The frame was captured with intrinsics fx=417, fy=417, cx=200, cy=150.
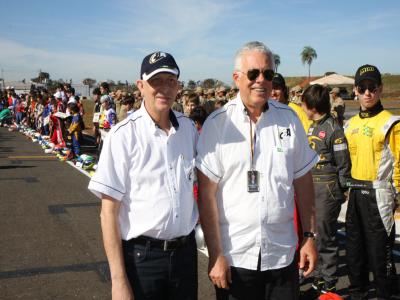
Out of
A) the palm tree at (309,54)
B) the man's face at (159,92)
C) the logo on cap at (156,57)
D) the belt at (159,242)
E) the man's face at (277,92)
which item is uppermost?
the palm tree at (309,54)

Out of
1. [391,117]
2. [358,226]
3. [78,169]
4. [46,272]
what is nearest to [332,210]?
[358,226]

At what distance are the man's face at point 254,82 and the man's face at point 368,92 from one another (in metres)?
1.70

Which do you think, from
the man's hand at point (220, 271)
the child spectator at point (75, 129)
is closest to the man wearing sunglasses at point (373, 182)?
the man's hand at point (220, 271)

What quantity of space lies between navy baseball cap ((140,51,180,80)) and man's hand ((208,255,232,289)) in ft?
3.49

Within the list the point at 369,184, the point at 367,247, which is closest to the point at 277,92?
the point at 369,184

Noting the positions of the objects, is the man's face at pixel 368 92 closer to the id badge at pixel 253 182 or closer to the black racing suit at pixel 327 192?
the black racing suit at pixel 327 192

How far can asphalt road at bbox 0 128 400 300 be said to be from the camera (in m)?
4.25

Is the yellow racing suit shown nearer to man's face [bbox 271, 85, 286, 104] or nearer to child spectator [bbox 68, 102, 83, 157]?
man's face [bbox 271, 85, 286, 104]

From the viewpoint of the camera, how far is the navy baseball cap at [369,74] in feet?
12.1

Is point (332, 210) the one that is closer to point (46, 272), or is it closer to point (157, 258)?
point (157, 258)

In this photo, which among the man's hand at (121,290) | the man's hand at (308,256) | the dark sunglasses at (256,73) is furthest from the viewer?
the man's hand at (308,256)

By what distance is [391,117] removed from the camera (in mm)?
3621

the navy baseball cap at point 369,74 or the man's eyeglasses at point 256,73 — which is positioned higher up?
the navy baseball cap at point 369,74

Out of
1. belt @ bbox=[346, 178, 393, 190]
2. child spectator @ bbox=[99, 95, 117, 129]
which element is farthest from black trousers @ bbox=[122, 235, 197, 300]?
child spectator @ bbox=[99, 95, 117, 129]
